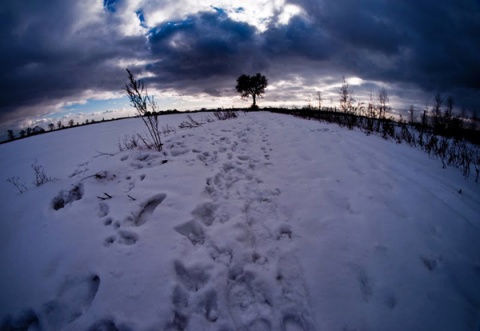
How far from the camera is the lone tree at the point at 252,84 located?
44.7 m

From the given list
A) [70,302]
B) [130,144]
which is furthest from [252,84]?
[70,302]

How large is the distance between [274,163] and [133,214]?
2.86 meters

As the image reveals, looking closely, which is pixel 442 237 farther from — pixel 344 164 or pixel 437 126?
pixel 437 126

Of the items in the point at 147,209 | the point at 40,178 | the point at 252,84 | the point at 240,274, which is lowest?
the point at 240,274

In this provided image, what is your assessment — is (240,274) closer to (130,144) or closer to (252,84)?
(130,144)

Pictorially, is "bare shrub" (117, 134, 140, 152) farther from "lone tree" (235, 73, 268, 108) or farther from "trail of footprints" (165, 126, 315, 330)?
"lone tree" (235, 73, 268, 108)

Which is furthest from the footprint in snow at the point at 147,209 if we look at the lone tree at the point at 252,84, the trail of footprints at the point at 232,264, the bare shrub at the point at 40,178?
the lone tree at the point at 252,84

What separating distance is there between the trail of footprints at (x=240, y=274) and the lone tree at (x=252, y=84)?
44.1 metres

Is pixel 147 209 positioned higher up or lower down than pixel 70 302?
higher up

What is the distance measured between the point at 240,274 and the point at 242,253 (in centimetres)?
22

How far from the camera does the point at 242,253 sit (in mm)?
2070

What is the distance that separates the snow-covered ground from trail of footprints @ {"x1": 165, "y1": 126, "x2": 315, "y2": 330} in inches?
0.4

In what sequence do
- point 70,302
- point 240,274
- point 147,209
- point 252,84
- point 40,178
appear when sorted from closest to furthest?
point 70,302, point 240,274, point 147,209, point 40,178, point 252,84

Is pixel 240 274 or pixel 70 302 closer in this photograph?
pixel 70 302
